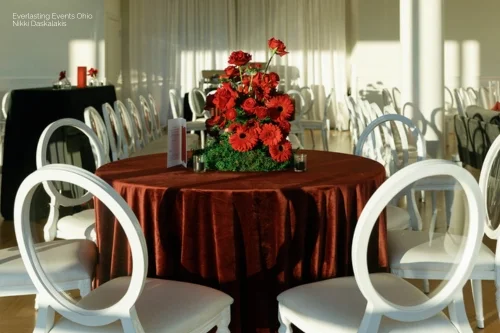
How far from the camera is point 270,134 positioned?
3184 mm

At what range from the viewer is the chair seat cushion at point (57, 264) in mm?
2799

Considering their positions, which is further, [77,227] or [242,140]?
[77,227]

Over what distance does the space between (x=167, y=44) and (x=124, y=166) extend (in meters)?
11.9

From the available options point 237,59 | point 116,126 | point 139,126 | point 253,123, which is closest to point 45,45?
point 139,126

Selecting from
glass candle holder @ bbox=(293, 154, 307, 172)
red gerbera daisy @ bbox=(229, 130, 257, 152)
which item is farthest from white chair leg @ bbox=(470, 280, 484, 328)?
red gerbera daisy @ bbox=(229, 130, 257, 152)

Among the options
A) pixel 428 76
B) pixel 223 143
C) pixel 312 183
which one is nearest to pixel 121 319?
pixel 312 183

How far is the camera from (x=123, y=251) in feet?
9.39

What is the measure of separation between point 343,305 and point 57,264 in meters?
1.10

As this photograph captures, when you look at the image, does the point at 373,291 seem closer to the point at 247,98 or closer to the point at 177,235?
the point at 177,235

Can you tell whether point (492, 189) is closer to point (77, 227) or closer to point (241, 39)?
point (77, 227)

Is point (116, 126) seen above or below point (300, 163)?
above

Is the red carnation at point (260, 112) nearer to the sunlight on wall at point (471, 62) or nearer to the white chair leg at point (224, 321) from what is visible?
the white chair leg at point (224, 321)

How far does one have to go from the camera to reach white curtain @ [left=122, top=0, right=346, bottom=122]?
15.0 metres

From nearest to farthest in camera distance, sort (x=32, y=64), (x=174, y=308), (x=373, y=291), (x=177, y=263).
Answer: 1. (x=373, y=291)
2. (x=174, y=308)
3. (x=177, y=263)
4. (x=32, y=64)
